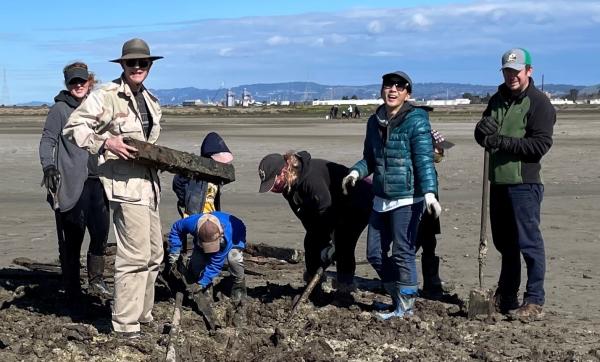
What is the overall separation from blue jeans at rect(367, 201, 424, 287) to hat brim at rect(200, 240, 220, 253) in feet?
3.96

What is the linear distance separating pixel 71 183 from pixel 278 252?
271 cm

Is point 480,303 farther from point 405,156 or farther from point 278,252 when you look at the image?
point 278,252

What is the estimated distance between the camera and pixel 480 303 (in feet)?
22.9

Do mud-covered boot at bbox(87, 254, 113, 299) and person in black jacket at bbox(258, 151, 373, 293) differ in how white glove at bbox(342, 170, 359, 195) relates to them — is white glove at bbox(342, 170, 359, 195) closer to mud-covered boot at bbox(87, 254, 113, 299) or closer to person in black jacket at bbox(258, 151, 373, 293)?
person in black jacket at bbox(258, 151, 373, 293)

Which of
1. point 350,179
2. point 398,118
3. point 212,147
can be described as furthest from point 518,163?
point 212,147

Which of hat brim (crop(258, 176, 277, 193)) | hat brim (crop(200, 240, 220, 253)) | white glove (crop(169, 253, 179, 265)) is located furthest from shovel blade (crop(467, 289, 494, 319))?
white glove (crop(169, 253, 179, 265))

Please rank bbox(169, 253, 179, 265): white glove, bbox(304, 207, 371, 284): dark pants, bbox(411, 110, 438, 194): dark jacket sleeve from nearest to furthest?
bbox(411, 110, 438, 194): dark jacket sleeve < bbox(169, 253, 179, 265): white glove < bbox(304, 207, 371, 284): dark pants

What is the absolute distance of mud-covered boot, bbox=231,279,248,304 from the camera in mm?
7379

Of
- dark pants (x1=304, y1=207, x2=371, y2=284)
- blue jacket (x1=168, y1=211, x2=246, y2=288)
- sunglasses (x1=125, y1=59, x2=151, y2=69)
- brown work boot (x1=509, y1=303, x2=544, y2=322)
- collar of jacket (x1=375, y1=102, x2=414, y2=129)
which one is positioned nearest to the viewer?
sunglasses (x1=125, y1=59, x2=151, y2=69)

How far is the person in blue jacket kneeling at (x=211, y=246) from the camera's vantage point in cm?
688

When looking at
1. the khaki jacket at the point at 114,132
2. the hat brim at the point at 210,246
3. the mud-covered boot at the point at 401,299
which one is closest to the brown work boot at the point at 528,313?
the mud-covered boot at the point at 401,299

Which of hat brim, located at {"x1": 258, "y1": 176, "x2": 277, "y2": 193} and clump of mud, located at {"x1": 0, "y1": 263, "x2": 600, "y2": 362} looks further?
hat brim, located at {"x1": 258, "y1": 176, "x2": 277, "y2": 193}

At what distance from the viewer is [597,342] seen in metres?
6.38

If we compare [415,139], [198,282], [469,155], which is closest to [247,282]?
[198,282]
